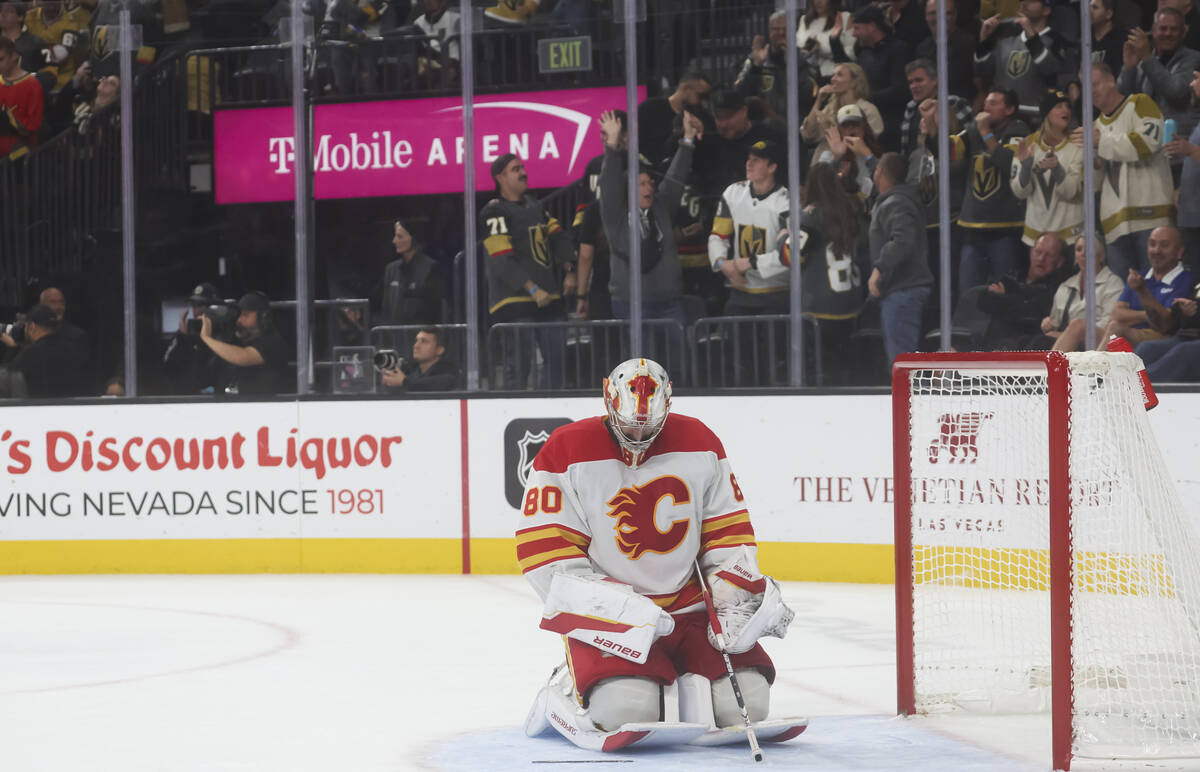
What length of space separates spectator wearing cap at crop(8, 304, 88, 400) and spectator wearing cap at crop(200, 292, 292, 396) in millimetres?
705

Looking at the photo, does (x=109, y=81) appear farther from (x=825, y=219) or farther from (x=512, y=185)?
(x=825, y=219)

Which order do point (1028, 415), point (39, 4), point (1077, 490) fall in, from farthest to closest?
point (39, 4), point (1028, 415), point (1077, 490)

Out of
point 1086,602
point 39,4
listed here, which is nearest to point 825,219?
point 1086,602

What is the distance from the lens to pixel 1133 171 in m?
6.33

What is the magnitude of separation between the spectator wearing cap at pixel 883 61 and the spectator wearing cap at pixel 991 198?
1.04 feet

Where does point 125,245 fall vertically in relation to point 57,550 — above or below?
above

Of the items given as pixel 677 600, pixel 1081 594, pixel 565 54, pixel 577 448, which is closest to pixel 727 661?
pixel 677 600

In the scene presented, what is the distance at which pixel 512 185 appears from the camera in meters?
7.29

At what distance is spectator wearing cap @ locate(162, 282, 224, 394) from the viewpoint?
7.55 meters

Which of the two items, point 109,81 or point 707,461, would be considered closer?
point 707,461

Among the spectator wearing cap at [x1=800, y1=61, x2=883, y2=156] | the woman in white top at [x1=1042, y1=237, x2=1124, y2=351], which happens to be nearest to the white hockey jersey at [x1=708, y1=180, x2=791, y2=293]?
the spectator wearing cap at [x1=800, y1=61, x2=883, y2=156]

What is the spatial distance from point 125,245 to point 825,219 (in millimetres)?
3333

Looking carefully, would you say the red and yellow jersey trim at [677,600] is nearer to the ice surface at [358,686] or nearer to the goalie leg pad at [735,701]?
the goalie leg pad at [735,701]

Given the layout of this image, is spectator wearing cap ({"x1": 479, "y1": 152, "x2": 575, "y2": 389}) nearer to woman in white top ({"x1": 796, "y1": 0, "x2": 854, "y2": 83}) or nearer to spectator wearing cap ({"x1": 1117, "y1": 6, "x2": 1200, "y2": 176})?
woman in white top ({"x1": 796, "y1": 0, "x2": 854, "y2": 83})
